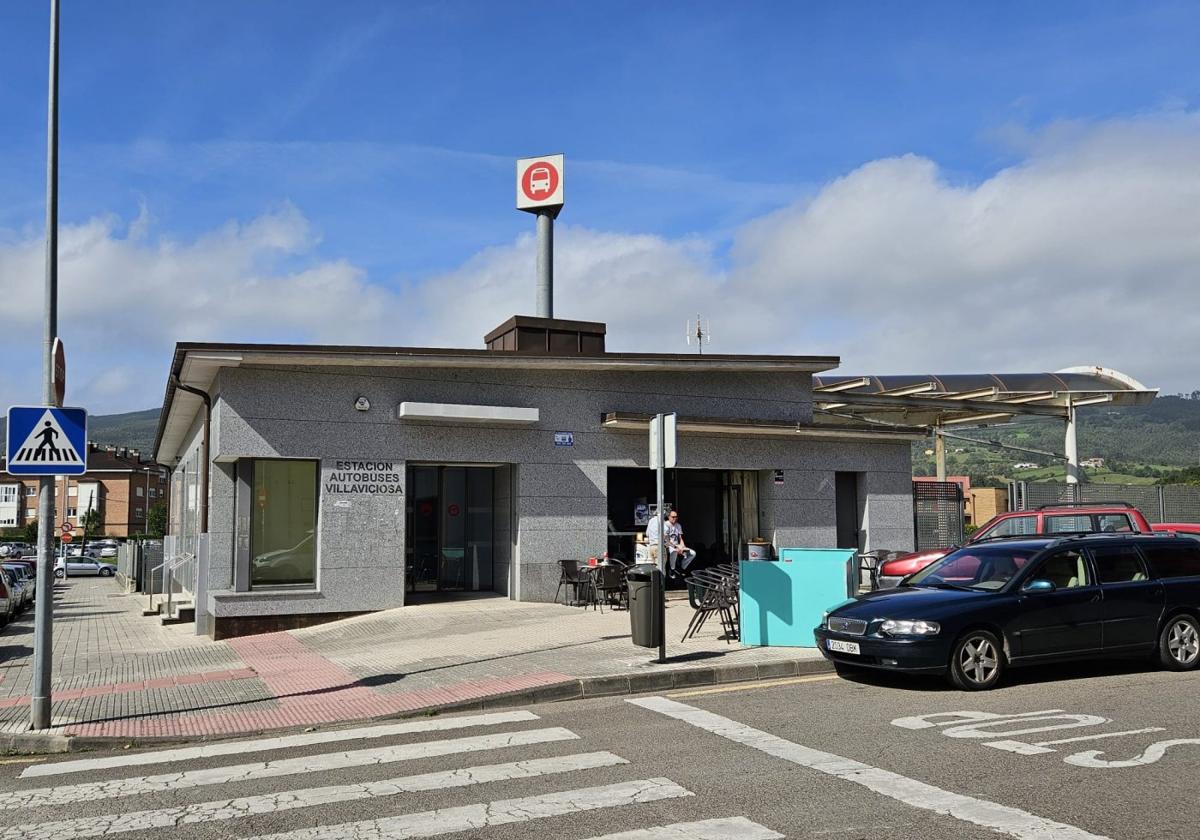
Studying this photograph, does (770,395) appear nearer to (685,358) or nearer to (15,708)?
(685,358)

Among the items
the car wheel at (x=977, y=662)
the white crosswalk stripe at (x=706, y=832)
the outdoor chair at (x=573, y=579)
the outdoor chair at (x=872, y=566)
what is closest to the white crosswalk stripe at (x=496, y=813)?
the white crosswalk stripe at (x=706, y=832)

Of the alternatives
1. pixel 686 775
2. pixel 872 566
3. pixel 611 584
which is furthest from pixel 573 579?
pixel 686 775

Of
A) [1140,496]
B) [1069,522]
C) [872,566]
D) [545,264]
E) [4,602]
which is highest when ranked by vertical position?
[545,264]

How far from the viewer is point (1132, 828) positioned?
5430 millimetres

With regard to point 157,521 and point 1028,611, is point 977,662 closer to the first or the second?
point 1028,611

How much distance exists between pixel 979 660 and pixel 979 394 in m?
18.2

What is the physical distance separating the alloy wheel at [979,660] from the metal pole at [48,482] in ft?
26.4

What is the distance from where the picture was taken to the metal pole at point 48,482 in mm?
9000

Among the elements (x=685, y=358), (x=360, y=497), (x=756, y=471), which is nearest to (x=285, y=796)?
(x=360, y=497)

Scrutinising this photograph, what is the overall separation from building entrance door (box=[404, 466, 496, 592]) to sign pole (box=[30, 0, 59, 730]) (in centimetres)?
902

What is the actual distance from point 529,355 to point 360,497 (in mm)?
3658

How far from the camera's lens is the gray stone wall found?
16359 mm

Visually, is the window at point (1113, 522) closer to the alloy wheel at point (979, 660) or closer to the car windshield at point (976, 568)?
the car windshield at point (976, 568)

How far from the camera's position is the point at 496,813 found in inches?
235
